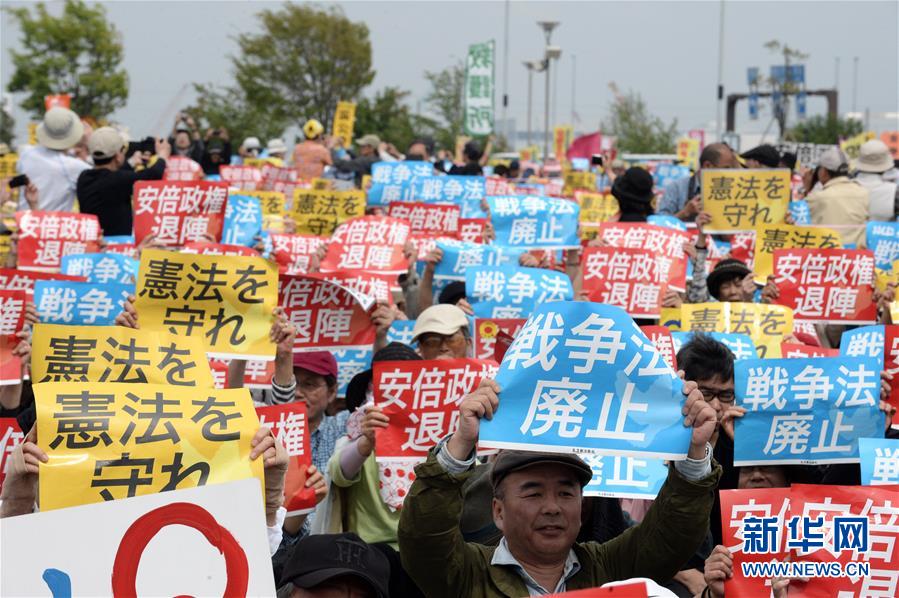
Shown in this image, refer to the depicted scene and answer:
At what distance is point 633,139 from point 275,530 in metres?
44.1

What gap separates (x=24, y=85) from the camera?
41.9 meters

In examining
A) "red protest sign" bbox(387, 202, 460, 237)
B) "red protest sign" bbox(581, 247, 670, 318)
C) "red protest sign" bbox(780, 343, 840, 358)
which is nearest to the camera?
"red protest sign" bbox(780, 343, 840, 358)

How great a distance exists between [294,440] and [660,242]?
487 centimetres

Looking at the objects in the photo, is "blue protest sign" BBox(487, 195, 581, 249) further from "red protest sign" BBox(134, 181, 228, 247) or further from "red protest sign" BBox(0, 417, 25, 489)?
"red protest sign" BBox(0, 417, 25, 489)

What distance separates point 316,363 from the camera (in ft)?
20.2

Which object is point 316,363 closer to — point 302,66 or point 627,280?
point 627,280

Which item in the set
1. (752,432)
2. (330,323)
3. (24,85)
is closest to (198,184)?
(330,323)

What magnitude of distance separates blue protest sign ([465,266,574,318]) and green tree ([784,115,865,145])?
39700 mm

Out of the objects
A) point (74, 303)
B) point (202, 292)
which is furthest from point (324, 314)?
point (74, 303)

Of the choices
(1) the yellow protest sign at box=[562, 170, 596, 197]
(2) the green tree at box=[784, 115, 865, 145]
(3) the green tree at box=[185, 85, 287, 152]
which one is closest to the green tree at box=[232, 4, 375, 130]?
(3) the green tree at box=[185, 85, 287, 152]

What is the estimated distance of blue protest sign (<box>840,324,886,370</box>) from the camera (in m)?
6.38

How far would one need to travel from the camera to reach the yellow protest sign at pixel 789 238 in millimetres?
9133

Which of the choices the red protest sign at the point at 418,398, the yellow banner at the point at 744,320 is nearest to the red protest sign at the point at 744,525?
the red protest sign at the point at 418,398

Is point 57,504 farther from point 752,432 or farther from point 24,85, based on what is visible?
point 24,85
